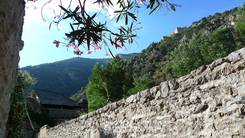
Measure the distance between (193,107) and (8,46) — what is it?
475 centimetres

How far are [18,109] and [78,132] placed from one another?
75.8 inches

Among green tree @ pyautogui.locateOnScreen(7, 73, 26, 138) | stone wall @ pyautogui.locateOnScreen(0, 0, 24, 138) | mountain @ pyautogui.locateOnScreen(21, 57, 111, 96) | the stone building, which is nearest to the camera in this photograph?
stone wall @ pyautogui.locateOnScreen(0, 0, 24, 138)

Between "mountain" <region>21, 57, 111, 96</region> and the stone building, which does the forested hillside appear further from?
"mountain" <region>21, 57, 111, 96</region>

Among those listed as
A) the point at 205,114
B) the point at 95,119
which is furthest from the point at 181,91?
the point at 95,119

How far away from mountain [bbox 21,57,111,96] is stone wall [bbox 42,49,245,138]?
209 ft

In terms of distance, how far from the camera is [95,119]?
10180 millimetres

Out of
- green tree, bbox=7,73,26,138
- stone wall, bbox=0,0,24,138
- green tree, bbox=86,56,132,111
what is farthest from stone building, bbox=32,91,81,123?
stone wall, bbox=0,0,24,138

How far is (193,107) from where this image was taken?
595 centimetres

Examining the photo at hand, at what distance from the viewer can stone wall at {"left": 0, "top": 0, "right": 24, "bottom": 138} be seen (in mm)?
1444

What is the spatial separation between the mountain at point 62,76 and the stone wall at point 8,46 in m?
69.7

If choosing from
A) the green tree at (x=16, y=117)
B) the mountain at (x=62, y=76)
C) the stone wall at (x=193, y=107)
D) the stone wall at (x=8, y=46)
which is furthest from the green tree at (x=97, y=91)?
the mountain at (x=62, y=76)

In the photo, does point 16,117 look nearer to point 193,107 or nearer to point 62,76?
point 193,107

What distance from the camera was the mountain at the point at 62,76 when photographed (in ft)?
260

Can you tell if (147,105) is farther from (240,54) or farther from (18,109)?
(18,109)
